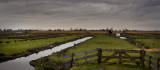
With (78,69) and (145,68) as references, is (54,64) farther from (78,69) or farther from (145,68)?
(145,68)

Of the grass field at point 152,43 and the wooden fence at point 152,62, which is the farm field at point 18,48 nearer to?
the wooden fence at point 152,62

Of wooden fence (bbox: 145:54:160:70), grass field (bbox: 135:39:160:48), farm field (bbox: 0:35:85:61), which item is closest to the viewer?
wooden fence (bbox: 145:54:160:70)

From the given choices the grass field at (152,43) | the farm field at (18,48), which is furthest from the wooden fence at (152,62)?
the grass field at (152,43)

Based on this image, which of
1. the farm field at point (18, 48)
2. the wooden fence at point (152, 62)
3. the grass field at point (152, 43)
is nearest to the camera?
the wooden fence at point (152, 62)

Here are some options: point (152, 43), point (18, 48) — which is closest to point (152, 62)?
point (18, 48)

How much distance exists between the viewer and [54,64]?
20781mm

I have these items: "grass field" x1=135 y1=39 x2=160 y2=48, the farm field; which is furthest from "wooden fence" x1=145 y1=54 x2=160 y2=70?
"grass field" x1=135 y1=39 x2=160 y2=48

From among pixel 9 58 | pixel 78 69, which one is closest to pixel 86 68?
pixel 78 69

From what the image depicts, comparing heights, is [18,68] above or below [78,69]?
below

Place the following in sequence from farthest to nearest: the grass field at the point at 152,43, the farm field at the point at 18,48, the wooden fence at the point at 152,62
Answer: the grass field at the point at 152,43, the farm field at the point at 18,48, the wooden fence at the point at 152,62

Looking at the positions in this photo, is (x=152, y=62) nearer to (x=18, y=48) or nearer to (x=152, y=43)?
(x=18, y=48)

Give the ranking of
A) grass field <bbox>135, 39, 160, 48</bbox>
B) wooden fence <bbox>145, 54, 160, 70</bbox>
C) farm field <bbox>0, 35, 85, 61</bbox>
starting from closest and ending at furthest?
1. wooden fence <bbox>145, 54, 160, 70</bbox>
2. farm field <bbox>0, 35, 85, 61</bbox>
3. grass field <bbox>135, 39, 160, 48</bbox>

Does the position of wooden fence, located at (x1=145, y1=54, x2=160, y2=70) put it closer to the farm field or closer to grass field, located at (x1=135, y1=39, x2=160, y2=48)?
the farm field

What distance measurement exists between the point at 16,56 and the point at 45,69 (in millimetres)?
13870
